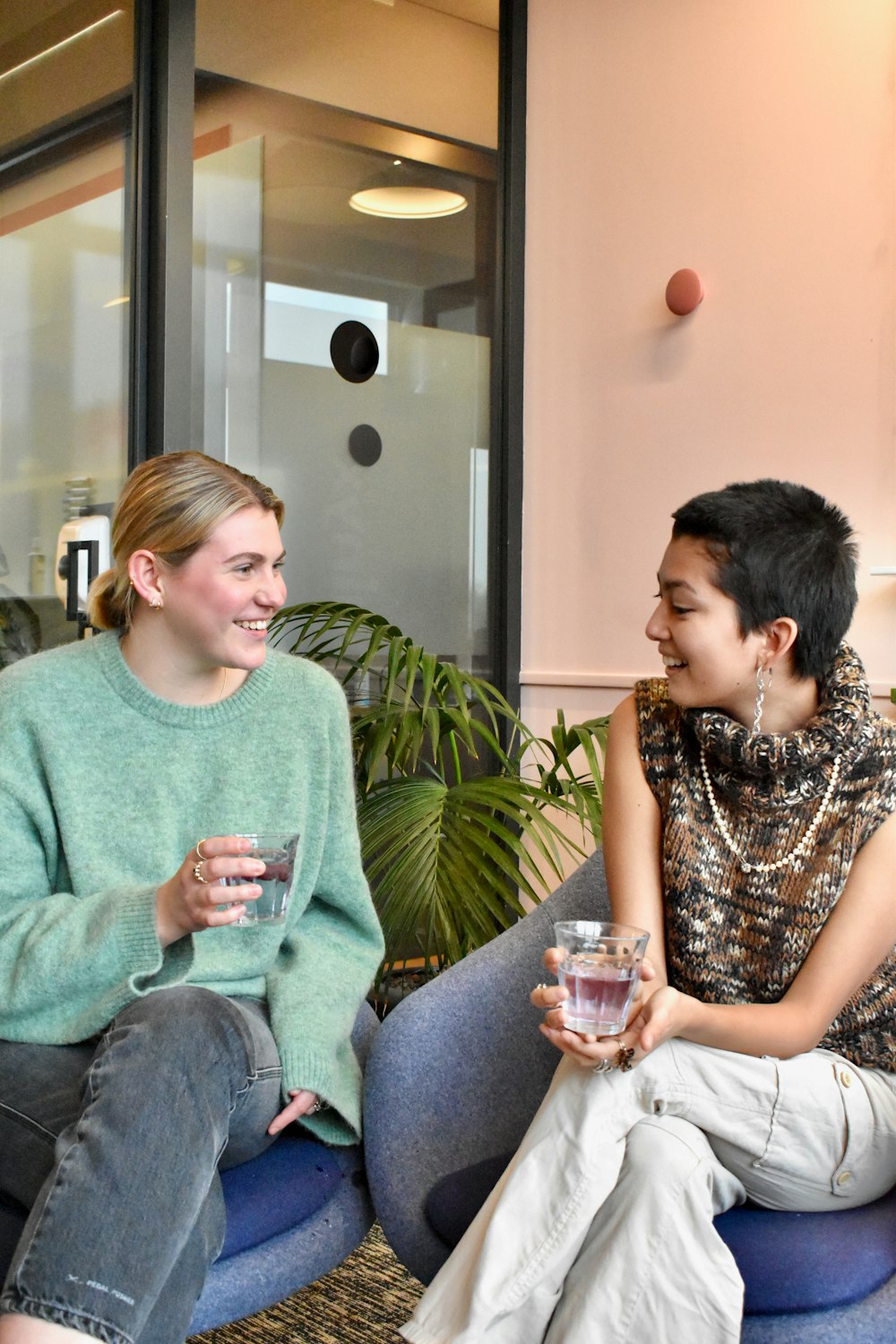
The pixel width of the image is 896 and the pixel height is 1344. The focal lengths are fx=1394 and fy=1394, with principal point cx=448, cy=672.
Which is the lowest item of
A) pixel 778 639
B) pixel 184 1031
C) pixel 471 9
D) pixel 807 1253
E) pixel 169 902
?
pixel 807 1253

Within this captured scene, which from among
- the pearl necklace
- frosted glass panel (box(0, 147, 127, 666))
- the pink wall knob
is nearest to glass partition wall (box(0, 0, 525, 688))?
frosted glass panel (box(0, 147, 127, 666))

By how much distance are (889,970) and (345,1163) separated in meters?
0.73

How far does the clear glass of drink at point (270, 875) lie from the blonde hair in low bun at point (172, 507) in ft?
1.62

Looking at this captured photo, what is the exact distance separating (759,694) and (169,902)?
78cm

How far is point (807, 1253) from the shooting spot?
1.47m

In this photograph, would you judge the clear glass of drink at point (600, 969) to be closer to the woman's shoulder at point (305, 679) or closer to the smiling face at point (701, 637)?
the smiling face at point (701, 637)

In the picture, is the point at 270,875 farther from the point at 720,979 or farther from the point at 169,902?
the point at 720,979

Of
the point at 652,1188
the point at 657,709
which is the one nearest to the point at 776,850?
the point at 657,709

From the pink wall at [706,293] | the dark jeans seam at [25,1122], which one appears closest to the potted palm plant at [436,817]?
the pink wall at [706,293]

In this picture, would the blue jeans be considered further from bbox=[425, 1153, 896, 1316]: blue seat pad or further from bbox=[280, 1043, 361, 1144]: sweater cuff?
bbox=[425, 1153, 896, 1316]: blue seat pad

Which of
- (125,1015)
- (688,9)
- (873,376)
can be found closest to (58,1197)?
(125,1015)

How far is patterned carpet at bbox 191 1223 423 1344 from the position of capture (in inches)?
86.4

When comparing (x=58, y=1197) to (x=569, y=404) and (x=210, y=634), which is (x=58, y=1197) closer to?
(x=210, y=634)

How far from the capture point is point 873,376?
10.6 ft
